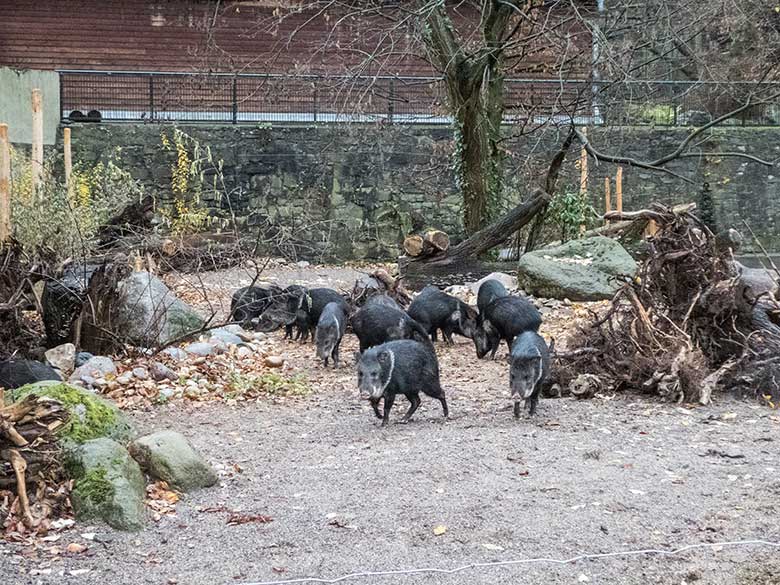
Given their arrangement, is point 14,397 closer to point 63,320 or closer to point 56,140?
point 63,320

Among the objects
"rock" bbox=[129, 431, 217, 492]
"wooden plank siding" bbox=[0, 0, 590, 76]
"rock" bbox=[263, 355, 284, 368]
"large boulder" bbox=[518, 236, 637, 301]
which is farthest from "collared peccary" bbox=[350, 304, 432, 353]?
"wooden plank siding" bbox=[0, 0, 590, 76]

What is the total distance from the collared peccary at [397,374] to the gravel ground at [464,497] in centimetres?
22

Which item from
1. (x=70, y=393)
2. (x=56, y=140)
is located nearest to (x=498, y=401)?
(x=70, y=393)

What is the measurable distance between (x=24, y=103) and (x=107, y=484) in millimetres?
12247

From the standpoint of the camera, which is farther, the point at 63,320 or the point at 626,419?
the point at 63,320

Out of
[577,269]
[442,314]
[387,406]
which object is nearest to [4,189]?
[442,314]

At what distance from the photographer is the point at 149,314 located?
9.76 m

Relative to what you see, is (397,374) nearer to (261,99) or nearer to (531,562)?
(531,562)

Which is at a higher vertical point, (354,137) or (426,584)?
(354,137)

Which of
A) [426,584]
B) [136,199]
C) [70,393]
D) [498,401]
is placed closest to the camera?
[426,584]

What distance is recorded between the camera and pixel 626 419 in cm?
752

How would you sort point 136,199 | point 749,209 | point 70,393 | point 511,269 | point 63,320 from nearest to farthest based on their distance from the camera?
point 70,393
point 63,320
point 511,269
point 136,199
point 749,209

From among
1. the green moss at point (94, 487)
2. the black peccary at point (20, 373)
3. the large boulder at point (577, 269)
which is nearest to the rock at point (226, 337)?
the black peccary at point (20, 373)

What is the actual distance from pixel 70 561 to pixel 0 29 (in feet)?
70.1
